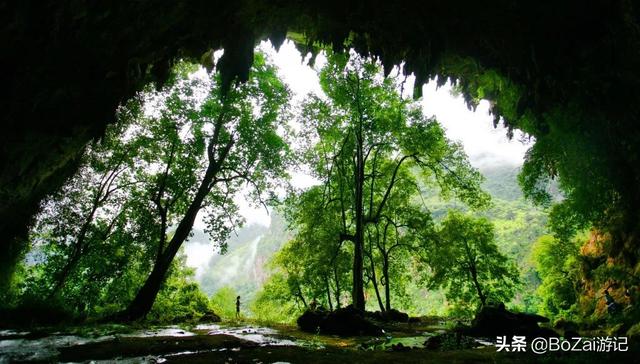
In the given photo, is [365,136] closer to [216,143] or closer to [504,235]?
[216,143]

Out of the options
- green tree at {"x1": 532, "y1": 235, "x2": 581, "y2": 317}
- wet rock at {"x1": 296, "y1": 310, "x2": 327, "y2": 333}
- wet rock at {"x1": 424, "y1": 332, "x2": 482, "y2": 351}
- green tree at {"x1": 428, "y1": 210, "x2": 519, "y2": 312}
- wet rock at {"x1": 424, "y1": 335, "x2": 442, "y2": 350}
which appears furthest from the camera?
green tree at {"x1": 428, "y1": 210, "x2": 519, "y2": 312}

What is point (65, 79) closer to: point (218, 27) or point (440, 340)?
point (218, 27)

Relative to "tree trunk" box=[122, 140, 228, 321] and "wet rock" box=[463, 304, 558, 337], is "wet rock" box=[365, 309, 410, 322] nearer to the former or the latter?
"wet rock" box=[463, 304, 558, 337]

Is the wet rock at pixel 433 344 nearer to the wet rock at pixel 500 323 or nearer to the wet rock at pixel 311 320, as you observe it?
the wet rock at pixel 500 323

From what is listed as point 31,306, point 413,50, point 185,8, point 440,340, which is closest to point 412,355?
point 440,340

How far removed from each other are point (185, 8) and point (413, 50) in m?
6.81

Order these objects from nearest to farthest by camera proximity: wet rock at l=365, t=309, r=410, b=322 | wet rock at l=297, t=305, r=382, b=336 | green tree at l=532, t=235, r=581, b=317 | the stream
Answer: the stream < wet rock at l=297, t=305, r=382, b=336 < green tree at l=532, t=235, r=581, b=317 < wet rock at l=365, t=309, r=410, b=322

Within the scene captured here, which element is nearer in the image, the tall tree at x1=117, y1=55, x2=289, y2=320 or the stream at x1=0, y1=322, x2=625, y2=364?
the stream at x1=0, y1=322, x2=625, y2=364

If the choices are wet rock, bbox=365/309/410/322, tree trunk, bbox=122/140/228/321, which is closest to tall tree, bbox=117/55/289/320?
tree trunk, bbox=122/140/228/321

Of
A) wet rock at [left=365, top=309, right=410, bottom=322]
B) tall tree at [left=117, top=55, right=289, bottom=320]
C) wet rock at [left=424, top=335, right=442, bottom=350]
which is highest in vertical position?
tall tree at [left=117, top=55, right=289, bottom=320]

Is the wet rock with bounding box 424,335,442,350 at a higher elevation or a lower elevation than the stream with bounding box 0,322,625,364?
lower

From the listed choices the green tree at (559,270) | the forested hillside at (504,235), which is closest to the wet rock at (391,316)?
the green tree at (559,270)

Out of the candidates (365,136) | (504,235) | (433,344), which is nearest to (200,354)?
(433,344)

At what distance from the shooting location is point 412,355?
19.2 ft
